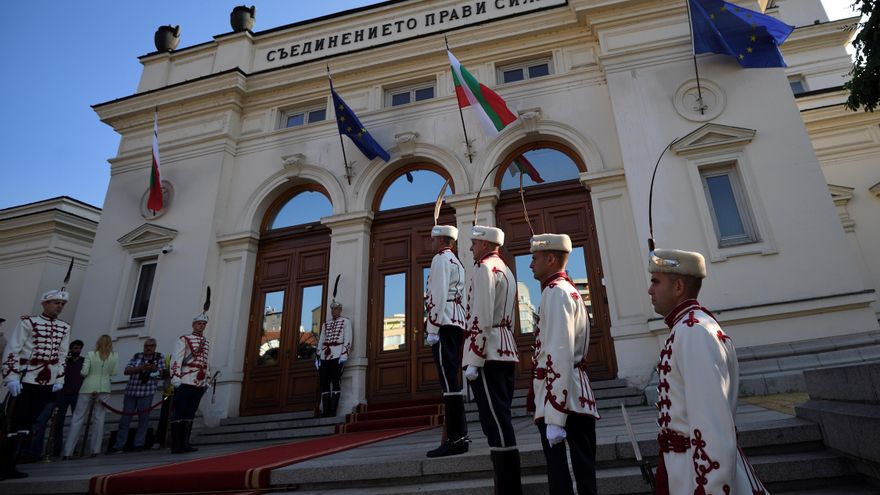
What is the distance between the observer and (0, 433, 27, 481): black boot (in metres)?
5.16

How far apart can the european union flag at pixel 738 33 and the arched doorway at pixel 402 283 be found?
5441mm

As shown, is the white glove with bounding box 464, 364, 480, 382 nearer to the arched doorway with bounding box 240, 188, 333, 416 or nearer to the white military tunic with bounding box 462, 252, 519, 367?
the white military tunic with bounding box 462, 252, 519, 367

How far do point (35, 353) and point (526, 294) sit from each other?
23.9 ft

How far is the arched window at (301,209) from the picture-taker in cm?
1077

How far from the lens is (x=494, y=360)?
3352mm

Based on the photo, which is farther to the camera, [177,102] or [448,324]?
[177,102]

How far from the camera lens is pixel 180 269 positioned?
33.8 ft

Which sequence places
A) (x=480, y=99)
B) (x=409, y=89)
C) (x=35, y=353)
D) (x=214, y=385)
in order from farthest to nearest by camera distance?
(x=409, y=89)
(x=214, y=385)
(x=480, y=99)
(x=35, y=353)

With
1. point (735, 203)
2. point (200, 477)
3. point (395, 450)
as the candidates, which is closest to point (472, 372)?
point (395, 450)

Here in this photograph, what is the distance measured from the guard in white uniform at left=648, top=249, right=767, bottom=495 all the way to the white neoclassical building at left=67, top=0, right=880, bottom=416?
5735 millimetres

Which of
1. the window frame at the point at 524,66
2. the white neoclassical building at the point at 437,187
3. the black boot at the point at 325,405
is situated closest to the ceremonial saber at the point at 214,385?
the white neoclassical building at the point at 437,187

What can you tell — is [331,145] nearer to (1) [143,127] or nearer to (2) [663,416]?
(1) [143,127]

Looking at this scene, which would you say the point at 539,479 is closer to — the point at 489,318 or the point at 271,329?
the point at 489,318

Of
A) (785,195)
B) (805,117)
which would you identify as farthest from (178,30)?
(805,117)
